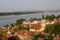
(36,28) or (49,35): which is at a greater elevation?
(49,35)

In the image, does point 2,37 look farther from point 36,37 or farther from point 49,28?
point 49,28

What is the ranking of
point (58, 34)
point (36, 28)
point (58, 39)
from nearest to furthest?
point (58, 39)
point (58, 34)
point (36, 28)

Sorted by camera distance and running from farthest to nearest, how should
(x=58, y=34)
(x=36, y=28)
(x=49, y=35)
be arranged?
(x=36, y=28) < (x=58, y=34) < (x=49, y=35)

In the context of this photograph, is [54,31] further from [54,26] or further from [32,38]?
[32,38]

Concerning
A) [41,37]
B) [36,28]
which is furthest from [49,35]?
[36,28]

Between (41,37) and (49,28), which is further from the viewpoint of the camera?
(49,28)

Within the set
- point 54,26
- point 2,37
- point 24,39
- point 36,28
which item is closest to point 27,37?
point 24,39

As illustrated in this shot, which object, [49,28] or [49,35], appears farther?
[49,28]

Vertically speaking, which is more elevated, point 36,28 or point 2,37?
point 2,37

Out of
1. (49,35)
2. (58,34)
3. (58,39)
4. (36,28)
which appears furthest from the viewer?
(36,28)
